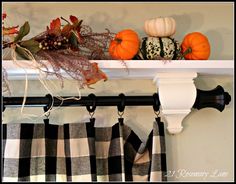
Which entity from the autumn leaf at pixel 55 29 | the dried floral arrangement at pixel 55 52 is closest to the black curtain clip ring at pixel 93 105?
the dried floral arrangement at pixel 55 52

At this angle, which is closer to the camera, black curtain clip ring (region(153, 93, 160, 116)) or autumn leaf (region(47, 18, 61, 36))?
autumn leaf (region(47, 18, 61, 36))

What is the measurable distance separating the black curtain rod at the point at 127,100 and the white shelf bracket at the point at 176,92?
4 centimetres

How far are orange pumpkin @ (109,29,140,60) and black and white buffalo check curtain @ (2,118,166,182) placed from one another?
21 cm

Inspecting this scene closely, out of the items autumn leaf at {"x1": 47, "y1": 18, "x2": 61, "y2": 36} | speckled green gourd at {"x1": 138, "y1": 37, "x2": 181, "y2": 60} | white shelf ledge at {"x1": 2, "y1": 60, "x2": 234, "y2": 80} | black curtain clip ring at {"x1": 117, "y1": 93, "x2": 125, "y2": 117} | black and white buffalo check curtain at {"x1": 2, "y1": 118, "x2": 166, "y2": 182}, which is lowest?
black and white buffalo check curtain at {"x1": 2, "y1": 118, "x2": 166, "y2": 182}

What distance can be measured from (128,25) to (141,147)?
A: 42 cm

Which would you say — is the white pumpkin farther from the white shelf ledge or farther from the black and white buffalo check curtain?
the black and white buffalo check curtain

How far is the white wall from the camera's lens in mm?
1159

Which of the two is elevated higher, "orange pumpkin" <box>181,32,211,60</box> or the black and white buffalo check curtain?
"orange pumpkin" <box>181,32,211,60</box>

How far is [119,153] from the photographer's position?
1072mm

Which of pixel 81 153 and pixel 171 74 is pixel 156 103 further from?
pixel 81 153

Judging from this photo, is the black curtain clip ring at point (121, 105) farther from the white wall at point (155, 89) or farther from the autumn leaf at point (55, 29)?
the autumn leaf at point (55, 29)

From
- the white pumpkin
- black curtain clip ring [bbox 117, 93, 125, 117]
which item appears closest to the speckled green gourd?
the white pumpkin

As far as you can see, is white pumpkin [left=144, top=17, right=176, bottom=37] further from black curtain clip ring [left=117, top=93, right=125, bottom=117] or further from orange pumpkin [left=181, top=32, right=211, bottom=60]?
black curtain clip ring [left=117, top=93, right=125, bottom=117]

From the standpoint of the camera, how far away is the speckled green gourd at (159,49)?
41.1 inches
